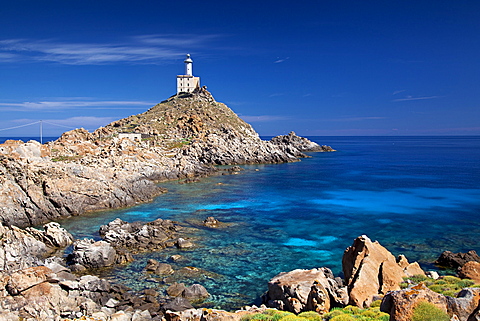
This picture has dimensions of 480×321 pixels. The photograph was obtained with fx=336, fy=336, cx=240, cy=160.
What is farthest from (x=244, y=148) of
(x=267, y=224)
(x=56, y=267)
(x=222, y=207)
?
(x=56, y=267)

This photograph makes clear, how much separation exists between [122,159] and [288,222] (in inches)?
1811

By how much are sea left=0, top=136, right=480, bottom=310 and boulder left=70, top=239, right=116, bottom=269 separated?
1.16 m

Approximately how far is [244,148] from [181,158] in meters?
37.1

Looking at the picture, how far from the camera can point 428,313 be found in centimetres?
1010

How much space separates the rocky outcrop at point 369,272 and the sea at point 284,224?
7178 mm

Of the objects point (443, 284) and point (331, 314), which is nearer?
point (331, 314)

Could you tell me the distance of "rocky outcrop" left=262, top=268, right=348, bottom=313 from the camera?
18.0 meters

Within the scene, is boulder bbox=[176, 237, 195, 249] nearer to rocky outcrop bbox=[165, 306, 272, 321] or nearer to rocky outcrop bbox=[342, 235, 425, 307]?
rocky outcrop bbox=[342, 235, 425, 307]

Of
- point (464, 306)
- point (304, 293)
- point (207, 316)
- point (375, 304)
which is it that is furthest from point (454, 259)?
point (207, 316)

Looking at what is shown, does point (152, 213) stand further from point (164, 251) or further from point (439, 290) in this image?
point (439, 290)

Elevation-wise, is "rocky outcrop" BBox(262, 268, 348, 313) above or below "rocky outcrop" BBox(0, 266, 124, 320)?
above

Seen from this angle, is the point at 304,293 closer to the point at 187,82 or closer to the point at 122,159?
the point at 122,159

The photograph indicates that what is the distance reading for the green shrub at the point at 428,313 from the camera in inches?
397

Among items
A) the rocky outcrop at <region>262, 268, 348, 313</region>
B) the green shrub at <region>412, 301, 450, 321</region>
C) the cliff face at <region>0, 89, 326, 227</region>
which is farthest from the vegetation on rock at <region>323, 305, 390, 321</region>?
the cliff face at <region>0, 89, 326, 227</region>
